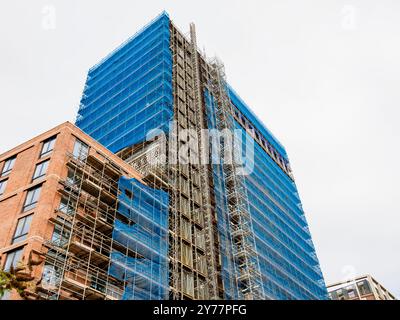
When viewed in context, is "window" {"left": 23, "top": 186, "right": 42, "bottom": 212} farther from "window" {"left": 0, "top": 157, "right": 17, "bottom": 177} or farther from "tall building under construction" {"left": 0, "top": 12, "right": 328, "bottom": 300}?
"window" {"left": 0, "top": 157, "right": 17, "bottom": 177}

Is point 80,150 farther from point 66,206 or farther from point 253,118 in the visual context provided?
point 253,118

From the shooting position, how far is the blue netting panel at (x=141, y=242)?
29.0 metres

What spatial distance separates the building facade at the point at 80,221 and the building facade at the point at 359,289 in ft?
192

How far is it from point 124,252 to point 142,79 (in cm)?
2285

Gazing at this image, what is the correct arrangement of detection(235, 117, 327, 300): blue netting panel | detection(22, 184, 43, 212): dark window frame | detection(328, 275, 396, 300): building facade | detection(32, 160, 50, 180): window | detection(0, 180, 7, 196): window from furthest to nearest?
detection(328, 275, 396, 300): building facade < detection(235, 117, 327, 300): blue netting panel < detection(0, 180, 7, 196): window < detection(32, 160, 50, 180): window < detection(22, 184, 43, 212): dark window frame

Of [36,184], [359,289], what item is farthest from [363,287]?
[36,184]

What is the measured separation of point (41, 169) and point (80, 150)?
3.12 meters

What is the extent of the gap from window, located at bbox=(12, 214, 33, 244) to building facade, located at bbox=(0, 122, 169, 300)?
3.0 inches

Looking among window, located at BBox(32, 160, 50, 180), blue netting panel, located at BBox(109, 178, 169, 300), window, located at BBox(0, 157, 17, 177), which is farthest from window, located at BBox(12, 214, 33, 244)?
window, located at BBox(0, 157, 17, 177)

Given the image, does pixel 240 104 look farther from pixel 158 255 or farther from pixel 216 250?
pixel 158 255

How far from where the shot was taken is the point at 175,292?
3216 centimetres

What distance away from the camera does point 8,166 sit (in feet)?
111

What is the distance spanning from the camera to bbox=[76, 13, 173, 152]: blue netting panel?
42.8 meters

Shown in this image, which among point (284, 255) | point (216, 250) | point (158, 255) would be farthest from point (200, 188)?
point (284, 255)
